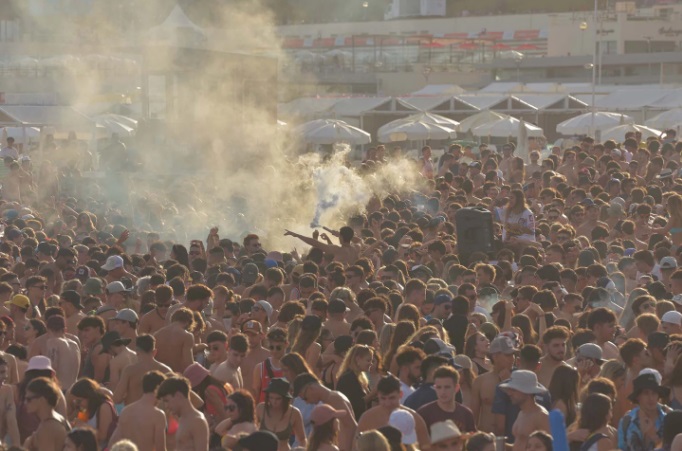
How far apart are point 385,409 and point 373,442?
1.24 metres

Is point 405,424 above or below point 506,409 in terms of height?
above

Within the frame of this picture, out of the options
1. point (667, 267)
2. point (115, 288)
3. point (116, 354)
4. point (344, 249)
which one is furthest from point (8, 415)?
point (344, 249)

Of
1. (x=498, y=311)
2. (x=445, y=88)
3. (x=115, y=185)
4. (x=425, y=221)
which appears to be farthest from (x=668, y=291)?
(x=445, y=88)

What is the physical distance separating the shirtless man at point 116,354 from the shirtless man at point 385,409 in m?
2.22

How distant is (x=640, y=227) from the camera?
15258 mm

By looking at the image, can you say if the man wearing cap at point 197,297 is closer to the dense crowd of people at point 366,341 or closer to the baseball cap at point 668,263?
the dense crowd of people at point 366,341

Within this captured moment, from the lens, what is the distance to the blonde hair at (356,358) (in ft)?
27.0

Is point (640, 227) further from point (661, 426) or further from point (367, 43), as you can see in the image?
point (367, 43)

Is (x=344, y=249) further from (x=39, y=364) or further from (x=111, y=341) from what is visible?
(x=39, y=364)

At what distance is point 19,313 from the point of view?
1084cm

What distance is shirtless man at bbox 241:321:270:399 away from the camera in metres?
9.10

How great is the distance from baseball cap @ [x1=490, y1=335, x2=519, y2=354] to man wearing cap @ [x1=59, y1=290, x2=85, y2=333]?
3829 mm

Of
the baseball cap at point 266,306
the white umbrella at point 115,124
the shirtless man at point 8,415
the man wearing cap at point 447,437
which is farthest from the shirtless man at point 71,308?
the white umbrella at point 115,124

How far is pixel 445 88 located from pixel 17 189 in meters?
29.3
